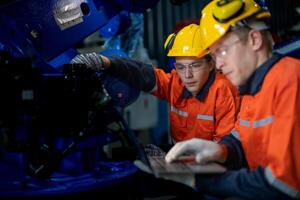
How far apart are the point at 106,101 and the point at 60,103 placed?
19 cm

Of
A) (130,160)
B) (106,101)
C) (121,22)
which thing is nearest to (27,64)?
(106,101)

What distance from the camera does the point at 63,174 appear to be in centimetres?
211

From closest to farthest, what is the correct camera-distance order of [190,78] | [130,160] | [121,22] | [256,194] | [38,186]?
[256,194], [38,186], [130,160], [190,78], [121,22]

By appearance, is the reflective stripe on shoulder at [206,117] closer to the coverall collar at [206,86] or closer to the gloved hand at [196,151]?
the coverall collar at [206,86]

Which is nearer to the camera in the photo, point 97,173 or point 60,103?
point 60,103

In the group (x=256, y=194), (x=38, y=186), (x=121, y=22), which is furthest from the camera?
(x=121, y=22)

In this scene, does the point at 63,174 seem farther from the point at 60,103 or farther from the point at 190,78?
the point at 190,78

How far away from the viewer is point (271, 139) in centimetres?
167

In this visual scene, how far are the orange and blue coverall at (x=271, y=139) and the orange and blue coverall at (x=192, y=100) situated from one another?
64 cm

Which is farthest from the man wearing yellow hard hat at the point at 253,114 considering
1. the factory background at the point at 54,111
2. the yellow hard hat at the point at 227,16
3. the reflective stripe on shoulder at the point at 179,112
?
the reflective stripe on shoulder at the point at 179,112

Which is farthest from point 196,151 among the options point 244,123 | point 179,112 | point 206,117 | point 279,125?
point 179,112

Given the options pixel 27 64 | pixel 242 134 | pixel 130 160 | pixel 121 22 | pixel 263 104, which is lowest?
pixel 130 160

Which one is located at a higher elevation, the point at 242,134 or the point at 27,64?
the point at 27,64

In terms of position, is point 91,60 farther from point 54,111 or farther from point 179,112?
point 179,112
